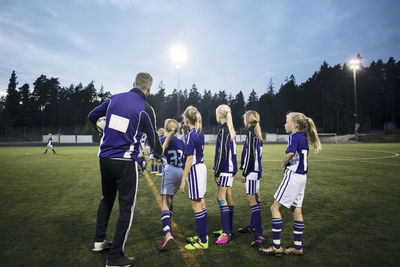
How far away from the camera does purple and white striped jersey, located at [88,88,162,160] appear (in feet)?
9.12

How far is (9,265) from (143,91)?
2.76m

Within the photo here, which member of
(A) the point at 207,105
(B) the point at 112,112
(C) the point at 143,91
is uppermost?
(A) the point at 207,105

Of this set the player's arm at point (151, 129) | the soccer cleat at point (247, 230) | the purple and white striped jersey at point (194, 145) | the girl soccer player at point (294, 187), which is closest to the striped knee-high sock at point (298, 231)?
the girl soccer player at point (294, 187)

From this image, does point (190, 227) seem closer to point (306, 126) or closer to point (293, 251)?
point (293, 251)

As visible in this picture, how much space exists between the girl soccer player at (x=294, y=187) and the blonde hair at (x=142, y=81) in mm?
2077

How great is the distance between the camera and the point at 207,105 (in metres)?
98.4

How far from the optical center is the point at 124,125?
9.16 feet

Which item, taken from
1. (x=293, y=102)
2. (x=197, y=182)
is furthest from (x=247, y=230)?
(x=293, y=102)

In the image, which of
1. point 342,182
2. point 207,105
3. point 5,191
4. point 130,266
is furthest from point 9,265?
point 207,105

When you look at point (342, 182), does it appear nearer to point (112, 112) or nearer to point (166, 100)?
point (112, 112)

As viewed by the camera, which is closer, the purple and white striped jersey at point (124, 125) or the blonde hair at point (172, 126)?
the purple and white striped jersey at point (124, 125)

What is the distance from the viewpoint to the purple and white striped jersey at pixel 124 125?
278 centimetres

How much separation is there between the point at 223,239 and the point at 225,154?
4.25 feet

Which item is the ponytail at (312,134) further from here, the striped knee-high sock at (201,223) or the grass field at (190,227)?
the striped knee-high sock at (201,223)
